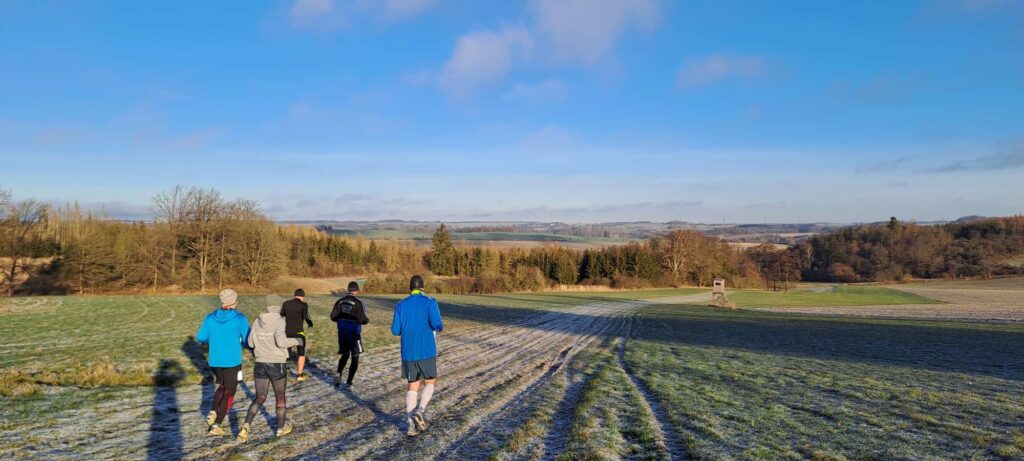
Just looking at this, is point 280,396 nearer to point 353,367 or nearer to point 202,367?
point 353,367

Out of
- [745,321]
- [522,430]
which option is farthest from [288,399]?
[745,321]

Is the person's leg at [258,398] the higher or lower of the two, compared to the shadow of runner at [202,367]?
higher

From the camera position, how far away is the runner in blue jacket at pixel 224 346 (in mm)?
7656

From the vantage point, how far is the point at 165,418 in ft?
28.6

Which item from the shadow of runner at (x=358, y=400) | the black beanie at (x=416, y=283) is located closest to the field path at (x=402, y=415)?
the shadow of runner at (x=358, y=400)

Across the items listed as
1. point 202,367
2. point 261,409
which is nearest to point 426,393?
point 261,409

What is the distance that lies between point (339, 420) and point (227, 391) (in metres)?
1.82

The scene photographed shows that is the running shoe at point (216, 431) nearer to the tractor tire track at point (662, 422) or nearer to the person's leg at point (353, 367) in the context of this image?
the person's leg at point (353, 367)

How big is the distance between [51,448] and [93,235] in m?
67.5

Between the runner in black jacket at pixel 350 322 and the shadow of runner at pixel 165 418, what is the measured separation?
10.4 ft

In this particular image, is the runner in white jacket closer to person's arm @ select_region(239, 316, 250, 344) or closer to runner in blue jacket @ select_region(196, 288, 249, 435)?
person's arm @ select_region(239, 316, 250, 344)

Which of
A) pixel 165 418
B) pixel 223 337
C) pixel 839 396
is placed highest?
pixel 223 337

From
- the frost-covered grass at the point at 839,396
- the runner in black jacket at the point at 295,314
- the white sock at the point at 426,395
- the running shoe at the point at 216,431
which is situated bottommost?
the frost-covered grass at the point at 839,396

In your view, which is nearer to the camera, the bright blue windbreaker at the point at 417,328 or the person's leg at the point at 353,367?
the bright blue windbreaker at the point at 417,328
